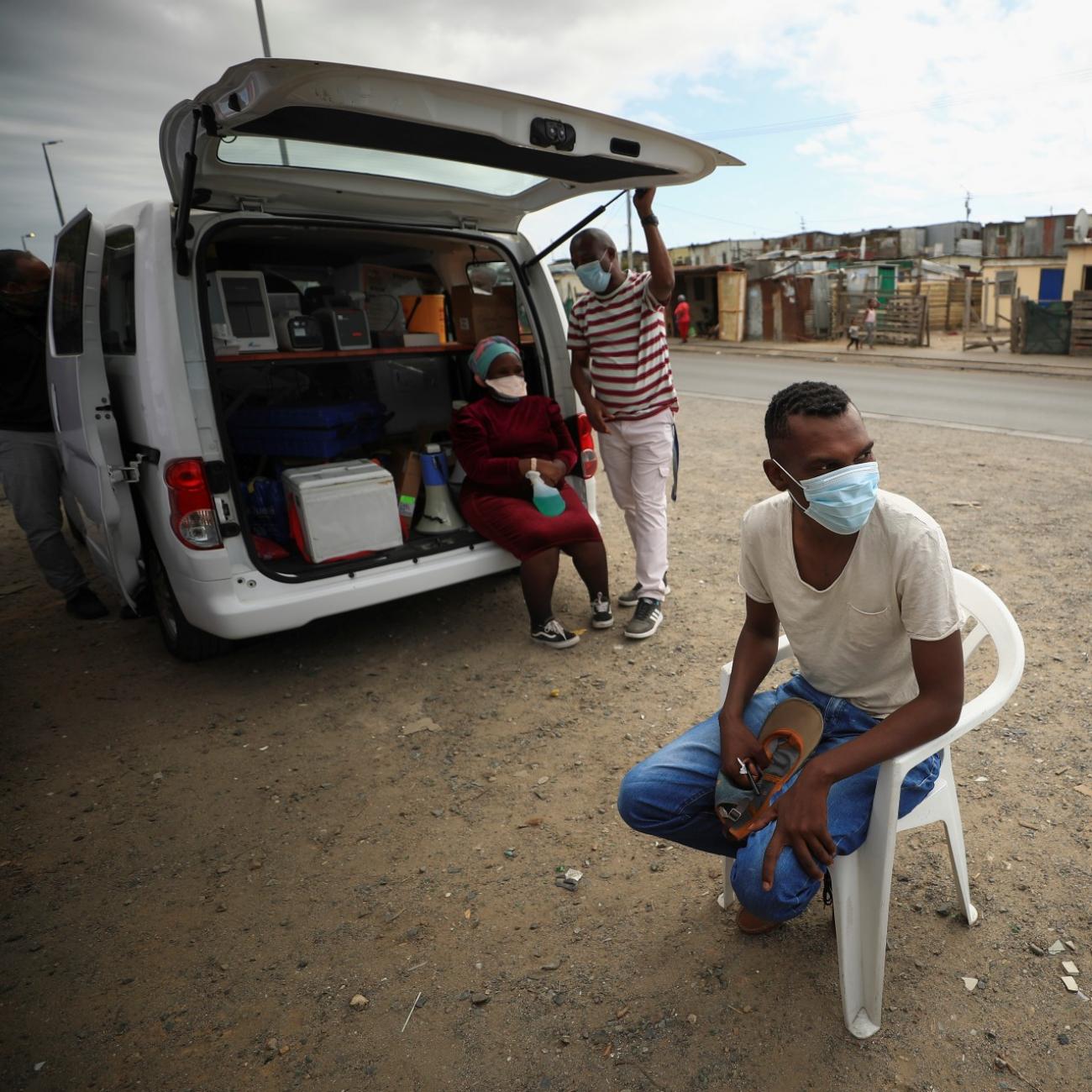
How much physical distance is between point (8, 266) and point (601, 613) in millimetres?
3561

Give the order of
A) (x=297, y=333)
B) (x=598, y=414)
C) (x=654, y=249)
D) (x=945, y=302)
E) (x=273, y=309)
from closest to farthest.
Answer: (x=654, y=249)
(x=598, y=414)
(x=297, y=333)
(x=273, y=309)
(x=945, y=302)

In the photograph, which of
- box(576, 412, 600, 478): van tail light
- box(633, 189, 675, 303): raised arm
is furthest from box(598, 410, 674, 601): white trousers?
box(633, 189, 675, 303): raised arm

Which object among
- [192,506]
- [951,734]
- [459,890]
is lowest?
[459,890]

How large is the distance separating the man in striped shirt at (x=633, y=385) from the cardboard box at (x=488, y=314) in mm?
547

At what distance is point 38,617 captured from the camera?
4.59 m

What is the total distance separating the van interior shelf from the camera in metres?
3.74

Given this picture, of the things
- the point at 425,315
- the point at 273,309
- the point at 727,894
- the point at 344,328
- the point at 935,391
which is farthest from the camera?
the point at 935,391

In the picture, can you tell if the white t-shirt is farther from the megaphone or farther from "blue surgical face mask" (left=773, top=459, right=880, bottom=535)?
the megaphone

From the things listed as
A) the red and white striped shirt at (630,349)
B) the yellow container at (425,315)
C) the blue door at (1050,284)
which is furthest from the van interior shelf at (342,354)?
the blue door at (1050,284)

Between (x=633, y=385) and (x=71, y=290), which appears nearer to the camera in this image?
(x=71, y=290)

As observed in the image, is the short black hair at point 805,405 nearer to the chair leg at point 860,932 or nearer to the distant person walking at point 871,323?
the chair leg at point 860,932

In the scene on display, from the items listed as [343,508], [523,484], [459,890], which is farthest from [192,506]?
[459,890]

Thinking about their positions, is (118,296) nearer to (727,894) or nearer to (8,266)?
(8,266)

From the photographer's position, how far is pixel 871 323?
74.3ft
